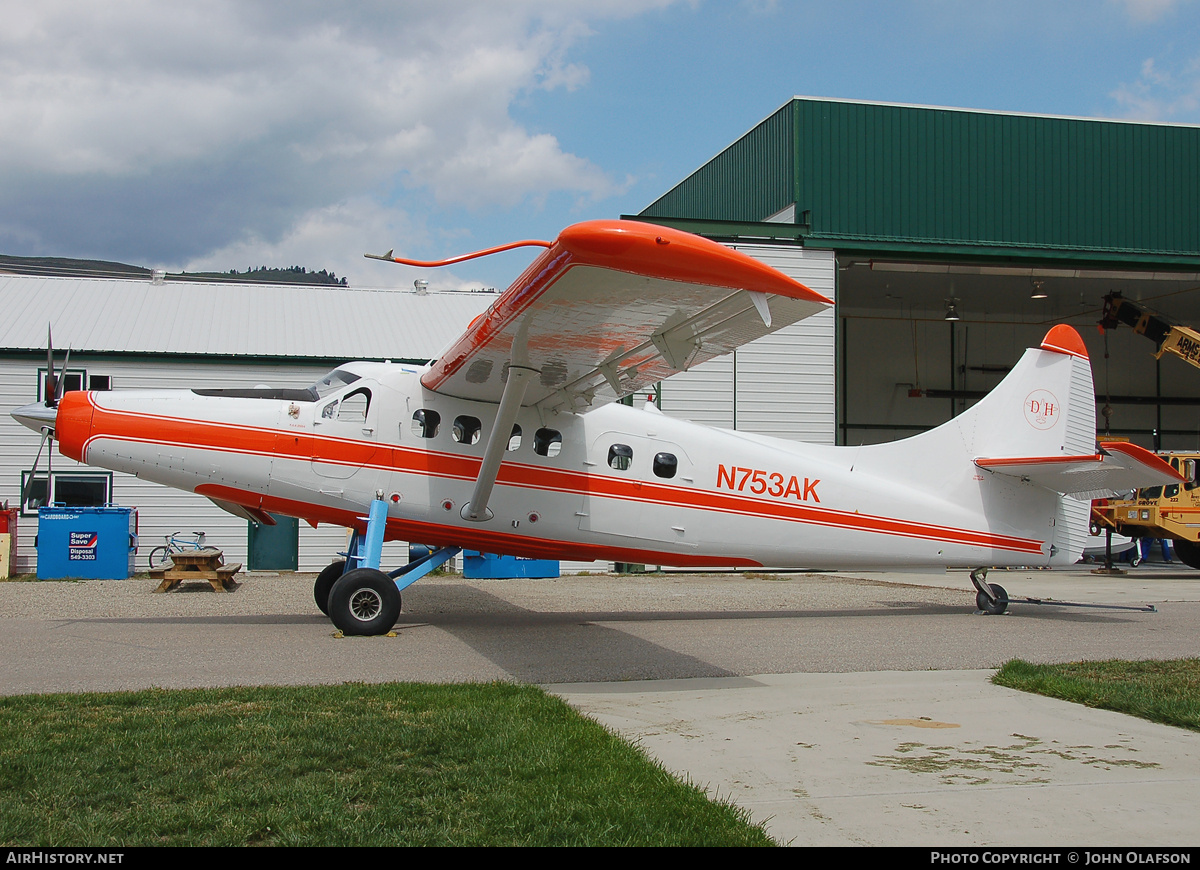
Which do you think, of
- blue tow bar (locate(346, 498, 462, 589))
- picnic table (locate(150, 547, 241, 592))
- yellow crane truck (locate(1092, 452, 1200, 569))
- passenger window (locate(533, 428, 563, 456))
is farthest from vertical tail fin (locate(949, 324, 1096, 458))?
picnic table (locate(150, 547, 241, 592))

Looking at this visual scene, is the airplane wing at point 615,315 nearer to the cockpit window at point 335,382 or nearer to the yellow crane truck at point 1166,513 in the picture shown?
the cockpit window at point 335,382

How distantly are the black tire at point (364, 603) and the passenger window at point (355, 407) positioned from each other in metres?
1.76

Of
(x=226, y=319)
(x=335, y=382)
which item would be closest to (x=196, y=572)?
(x=335, y=382)

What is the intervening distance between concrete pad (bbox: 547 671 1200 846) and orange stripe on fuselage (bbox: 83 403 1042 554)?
395 cm

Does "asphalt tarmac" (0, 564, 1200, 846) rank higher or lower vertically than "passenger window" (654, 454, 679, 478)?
lower

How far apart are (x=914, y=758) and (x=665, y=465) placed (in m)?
6.55

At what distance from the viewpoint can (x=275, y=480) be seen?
1029cm

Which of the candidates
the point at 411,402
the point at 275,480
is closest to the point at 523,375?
the point at 411,402

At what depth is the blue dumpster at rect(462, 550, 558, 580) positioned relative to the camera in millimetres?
17344

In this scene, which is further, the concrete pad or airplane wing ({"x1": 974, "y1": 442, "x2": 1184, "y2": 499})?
airplane wing ({"x1": 974, "y1": 442, "x2": 1184, "y2": 499})

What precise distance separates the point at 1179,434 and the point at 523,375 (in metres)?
40.5

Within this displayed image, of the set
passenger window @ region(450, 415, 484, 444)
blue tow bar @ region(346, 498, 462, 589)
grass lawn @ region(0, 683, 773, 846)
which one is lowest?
grass lawn @ region(0, 683, 773, 846)

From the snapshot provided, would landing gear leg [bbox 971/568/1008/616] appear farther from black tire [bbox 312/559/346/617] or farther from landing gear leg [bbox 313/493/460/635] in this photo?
black tire [bbox 312/559/346/617]

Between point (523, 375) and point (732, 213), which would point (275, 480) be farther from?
point (732, 213)
